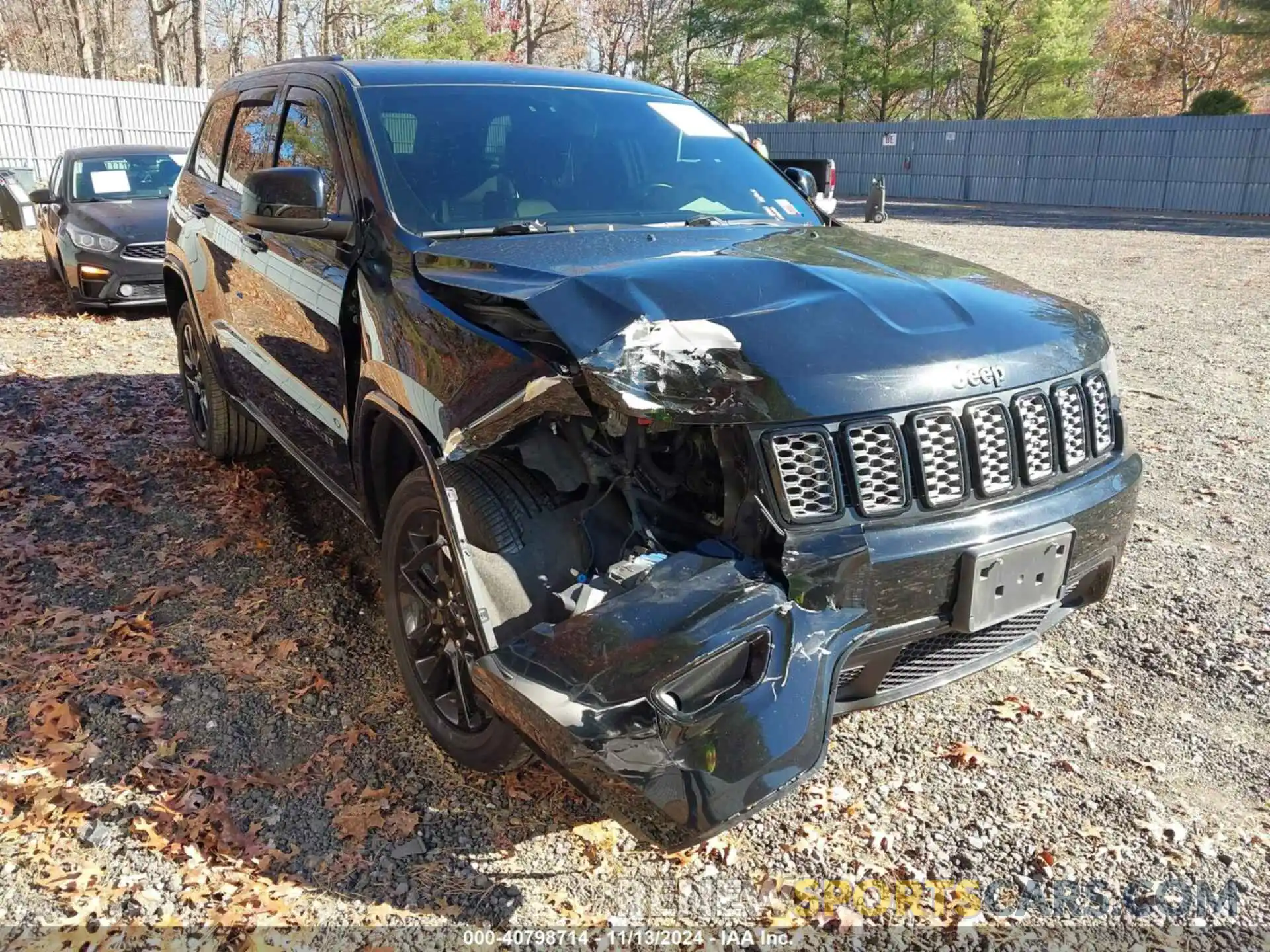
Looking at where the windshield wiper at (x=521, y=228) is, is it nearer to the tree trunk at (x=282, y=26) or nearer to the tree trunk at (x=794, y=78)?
the tree trunk at (x=282, y=26)

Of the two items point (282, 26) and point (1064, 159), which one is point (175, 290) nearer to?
point (1064, 159)

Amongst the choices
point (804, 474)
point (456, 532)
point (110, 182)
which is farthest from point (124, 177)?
point (804, 474)

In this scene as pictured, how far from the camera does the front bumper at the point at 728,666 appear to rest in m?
1.92

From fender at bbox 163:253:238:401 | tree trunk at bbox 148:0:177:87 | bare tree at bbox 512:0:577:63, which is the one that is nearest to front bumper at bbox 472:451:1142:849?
fender at bbox 163:253:238:401

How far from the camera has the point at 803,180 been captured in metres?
4.48

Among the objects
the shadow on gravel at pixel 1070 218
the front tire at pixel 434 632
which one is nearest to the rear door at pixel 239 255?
the front tire at pixel 434 632

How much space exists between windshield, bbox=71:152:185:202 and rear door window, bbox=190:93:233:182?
18.6 ft

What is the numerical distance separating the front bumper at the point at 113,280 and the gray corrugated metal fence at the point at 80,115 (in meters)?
10.8

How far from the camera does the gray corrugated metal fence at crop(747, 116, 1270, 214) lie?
2328cm

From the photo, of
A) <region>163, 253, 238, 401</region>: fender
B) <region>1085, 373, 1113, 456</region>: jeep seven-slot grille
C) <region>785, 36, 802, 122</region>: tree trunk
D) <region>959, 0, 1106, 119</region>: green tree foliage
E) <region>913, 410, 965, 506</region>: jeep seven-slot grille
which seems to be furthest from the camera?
<region>785, 36, 802, 122</region>: tree trunk

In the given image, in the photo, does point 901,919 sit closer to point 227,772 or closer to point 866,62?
point 227,772

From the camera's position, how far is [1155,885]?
8.16 feet

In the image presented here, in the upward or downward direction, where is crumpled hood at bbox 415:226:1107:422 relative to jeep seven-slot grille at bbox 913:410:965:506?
upward

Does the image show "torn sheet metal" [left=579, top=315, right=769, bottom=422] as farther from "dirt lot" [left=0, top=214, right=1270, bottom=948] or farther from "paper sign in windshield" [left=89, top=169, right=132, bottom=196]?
"paper sign in windshield" [left=89, top=169, right=132, bottom=196]
